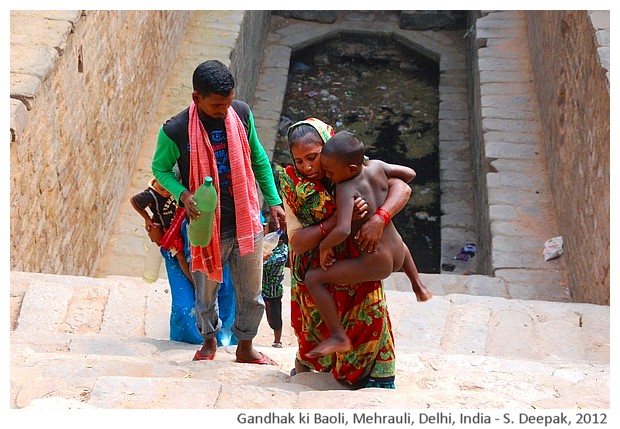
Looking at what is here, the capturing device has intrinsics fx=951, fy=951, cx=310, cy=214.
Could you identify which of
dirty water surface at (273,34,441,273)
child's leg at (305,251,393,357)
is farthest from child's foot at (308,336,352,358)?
dirty water surface at (273,34,441,273)

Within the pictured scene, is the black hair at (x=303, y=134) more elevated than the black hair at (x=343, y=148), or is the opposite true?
the black hair at (x=303, y=134)

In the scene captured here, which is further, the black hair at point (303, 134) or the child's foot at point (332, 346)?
the child's foot at point (332, 346)

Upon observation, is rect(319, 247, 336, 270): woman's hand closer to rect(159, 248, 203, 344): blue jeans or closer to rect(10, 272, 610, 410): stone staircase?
rect(10, 272, 610, 410): stone staircase

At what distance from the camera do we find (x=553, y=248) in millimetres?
7652

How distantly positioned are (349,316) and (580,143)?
11.9ft

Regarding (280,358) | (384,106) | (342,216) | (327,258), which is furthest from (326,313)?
(384,106)

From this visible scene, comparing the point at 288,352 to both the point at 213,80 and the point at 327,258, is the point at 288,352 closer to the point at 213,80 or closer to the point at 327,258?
the point at 327,258

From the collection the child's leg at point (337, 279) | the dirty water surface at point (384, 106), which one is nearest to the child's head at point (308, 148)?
the child's leg at point (337, 279)

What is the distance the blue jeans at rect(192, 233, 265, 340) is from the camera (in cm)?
448

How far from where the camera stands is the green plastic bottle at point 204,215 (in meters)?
4.18

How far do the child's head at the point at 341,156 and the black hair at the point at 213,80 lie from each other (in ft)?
1.85

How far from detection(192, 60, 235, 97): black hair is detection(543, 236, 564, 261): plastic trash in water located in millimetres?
4306

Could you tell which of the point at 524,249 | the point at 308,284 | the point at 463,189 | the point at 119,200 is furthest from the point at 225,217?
the point at 463,189
